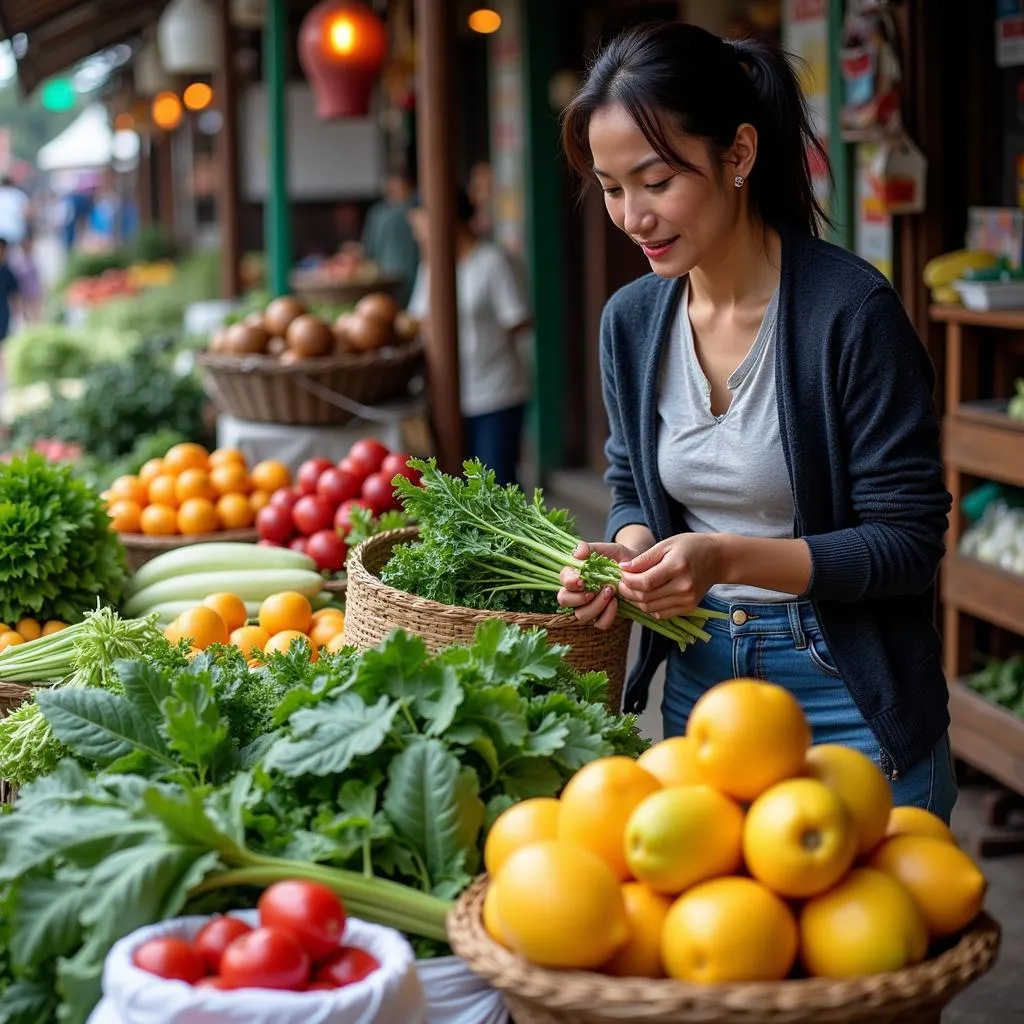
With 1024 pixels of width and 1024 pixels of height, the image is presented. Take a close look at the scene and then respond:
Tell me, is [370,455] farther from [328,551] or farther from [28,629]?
[28,629]

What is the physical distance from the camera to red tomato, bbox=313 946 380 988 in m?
1.54

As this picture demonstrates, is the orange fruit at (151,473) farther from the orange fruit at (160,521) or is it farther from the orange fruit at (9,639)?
the orange fruit at (9,639)

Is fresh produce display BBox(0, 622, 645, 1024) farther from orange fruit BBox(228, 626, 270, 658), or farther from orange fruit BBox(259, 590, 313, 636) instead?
orange fruit BBox(259, 590, 313, 636)

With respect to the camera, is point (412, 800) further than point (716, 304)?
No

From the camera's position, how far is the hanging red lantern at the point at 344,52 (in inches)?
267

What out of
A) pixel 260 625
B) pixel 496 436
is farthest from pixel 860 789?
pixel 496 436

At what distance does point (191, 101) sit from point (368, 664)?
11527 millimetres

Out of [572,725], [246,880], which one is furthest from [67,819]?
[572,725]

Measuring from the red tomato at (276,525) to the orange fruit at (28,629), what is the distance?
33.5 inches

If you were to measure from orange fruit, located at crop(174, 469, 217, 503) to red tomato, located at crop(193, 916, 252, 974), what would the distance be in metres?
2.59

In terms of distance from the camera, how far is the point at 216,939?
156cm

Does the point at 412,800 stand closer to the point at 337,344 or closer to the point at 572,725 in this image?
the point at 572,725

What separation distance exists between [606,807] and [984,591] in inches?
133

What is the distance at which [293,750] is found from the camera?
1752mm
